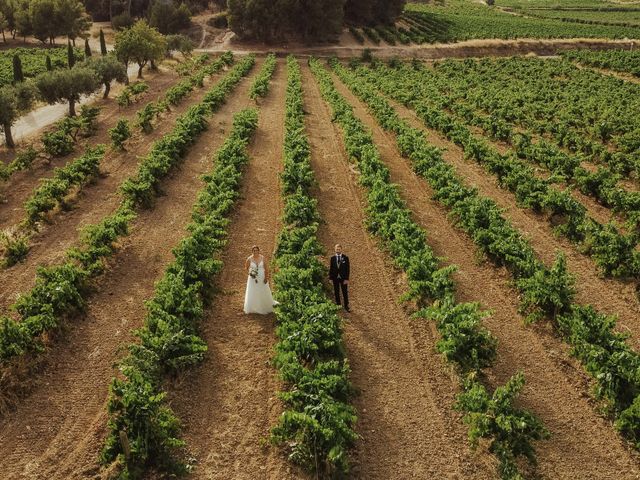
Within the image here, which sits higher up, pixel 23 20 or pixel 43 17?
pixel 43 17

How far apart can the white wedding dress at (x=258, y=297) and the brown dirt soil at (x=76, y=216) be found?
6.42 m

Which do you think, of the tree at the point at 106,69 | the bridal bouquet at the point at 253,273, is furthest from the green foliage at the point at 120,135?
the bridal bouquet at the point at 253,273

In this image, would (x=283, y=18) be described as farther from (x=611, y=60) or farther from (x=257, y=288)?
(x=257, y=288)

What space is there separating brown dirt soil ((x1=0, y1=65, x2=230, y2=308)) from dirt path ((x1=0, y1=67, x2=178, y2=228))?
0.97 feet

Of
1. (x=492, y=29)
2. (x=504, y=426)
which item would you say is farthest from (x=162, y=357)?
(x=492, y=29)

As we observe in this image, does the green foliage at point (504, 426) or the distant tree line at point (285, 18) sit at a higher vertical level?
A: the distant tree line at point (285, 18)

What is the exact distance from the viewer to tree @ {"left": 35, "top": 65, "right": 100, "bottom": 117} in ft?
101

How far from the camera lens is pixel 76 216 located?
63.3 feet

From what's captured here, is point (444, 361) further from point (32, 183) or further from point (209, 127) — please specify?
point (209, 127)

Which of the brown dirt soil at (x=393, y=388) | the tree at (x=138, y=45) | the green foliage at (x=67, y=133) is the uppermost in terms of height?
the tree at (x=138, y=45)

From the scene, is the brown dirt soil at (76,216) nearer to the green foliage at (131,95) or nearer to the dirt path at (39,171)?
the dirt path at (39,171)

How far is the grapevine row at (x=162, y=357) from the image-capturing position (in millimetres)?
9016

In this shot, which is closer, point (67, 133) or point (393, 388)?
point (393, 388)

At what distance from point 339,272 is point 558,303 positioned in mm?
5615
